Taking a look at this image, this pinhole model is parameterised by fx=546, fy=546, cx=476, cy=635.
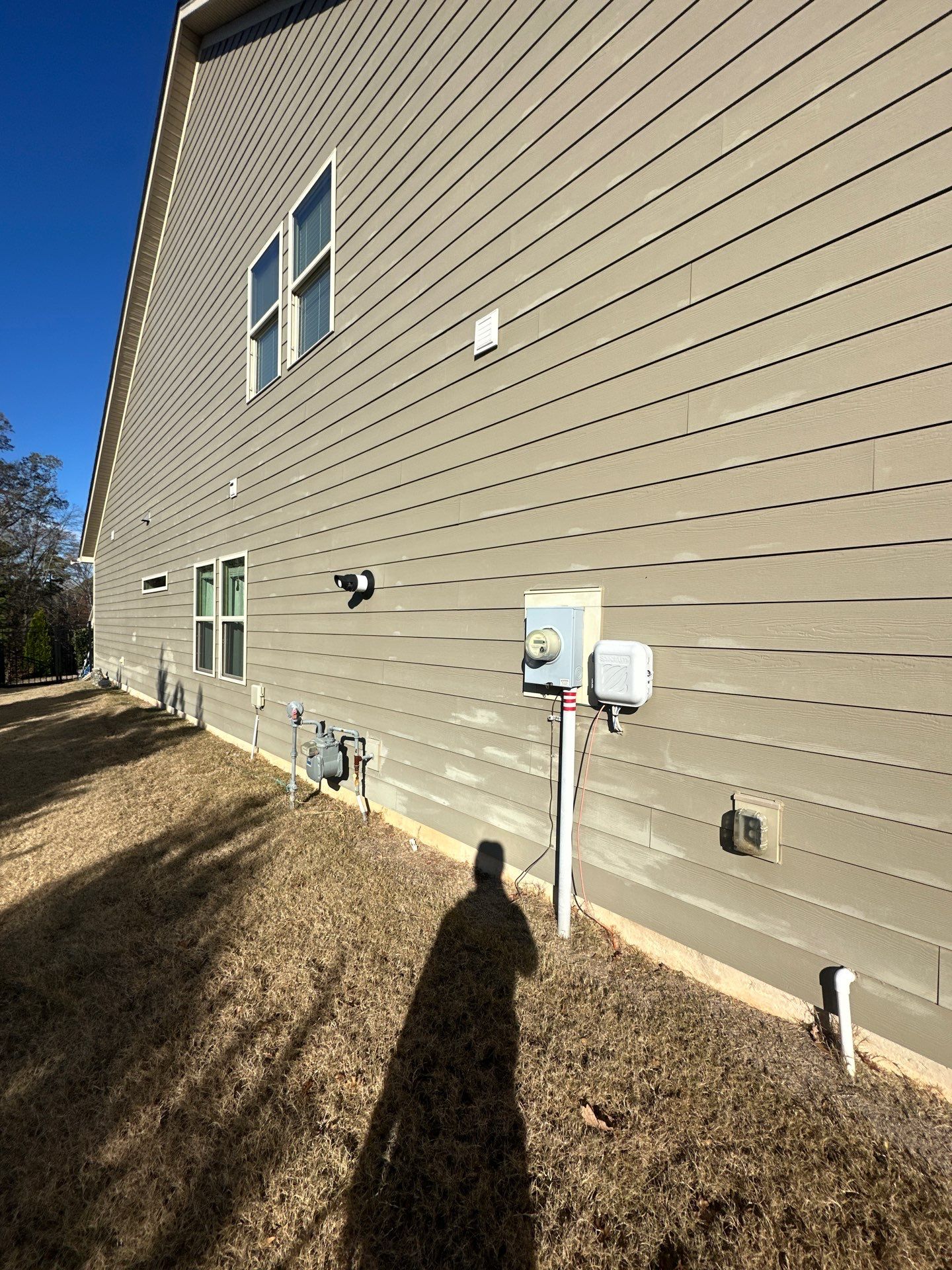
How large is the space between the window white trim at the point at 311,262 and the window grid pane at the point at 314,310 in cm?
4

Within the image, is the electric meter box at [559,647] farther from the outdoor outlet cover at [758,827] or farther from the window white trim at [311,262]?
the window white trim at [311,262]

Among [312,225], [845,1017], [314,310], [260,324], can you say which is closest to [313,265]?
[314,310]

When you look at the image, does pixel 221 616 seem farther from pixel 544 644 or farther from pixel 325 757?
pixel 544 644

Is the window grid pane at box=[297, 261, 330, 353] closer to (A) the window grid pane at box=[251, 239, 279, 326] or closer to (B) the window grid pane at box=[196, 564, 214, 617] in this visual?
(A) the window grid pane at box=[251, 239, 279, 326]

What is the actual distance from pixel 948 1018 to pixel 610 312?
9.49ft

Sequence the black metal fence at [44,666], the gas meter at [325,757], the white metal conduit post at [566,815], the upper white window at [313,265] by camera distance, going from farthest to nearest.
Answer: the black metal fence at [44,666], the upper white window at [313,265], the gas meter at [325,757], the white metal conduit post at [566,815]

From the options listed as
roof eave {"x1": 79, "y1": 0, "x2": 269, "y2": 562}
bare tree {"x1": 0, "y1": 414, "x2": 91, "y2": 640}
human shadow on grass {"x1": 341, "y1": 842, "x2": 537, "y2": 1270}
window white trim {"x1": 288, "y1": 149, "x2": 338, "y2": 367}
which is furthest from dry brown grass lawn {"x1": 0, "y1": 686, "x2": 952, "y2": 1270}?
bare tree {"x1": 0, "y1": 414, "x2": 91, "y2": 640}

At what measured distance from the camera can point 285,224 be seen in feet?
17.9

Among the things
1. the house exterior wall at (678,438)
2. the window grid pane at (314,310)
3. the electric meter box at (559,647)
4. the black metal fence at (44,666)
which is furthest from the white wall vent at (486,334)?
the black metal fence at (44,666)

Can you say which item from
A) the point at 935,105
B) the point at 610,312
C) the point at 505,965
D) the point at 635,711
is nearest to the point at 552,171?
the point at 610,312

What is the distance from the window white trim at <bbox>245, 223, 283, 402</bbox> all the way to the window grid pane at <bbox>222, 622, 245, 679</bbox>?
2.70m

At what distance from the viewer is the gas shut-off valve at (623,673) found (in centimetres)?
232

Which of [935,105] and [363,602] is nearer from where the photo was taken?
[935,105]

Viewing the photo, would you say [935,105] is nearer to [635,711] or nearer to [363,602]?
[635,711]
